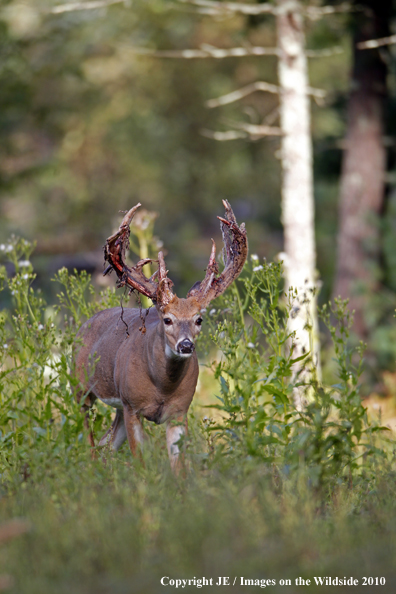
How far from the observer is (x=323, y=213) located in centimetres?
1872

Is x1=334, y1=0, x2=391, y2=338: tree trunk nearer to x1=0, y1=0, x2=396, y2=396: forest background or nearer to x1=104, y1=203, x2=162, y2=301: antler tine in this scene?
x1=0, y1=0, x2=396, y2=396: forest background

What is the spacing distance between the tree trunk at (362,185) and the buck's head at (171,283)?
7794 millimetres

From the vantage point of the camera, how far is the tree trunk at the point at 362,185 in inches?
528

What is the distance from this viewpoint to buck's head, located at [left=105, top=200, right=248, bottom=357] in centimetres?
540

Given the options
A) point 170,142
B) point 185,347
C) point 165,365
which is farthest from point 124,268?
point 170,142

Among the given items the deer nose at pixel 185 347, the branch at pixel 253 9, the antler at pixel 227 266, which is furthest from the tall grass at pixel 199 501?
the branch at pixel 253 9

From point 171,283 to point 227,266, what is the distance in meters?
0.57

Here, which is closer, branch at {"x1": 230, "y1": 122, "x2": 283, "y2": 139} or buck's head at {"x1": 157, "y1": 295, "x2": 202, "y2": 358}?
buck's head at {"x1": 157, "y1": 295, "x2": 202, "y2": 358}

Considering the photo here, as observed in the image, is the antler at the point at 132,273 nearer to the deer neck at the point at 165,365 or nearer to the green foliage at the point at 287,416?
the deer neck at the point at 165,365

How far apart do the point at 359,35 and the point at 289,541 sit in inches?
448

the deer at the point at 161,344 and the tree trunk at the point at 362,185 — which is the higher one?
the tree trunk at the point at 362,185

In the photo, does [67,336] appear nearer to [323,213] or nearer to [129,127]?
[323,213]

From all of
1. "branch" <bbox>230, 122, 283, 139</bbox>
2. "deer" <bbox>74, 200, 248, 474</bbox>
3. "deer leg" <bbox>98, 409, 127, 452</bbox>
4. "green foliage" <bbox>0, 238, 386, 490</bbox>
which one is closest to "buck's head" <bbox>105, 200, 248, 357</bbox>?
"deer" <bbox>74, 200, 248, 474</bbox>

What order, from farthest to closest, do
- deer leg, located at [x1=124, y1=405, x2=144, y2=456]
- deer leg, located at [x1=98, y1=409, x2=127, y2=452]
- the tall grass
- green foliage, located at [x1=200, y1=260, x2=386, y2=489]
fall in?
deer leg, located at [x1=98, y1=409, x2=127, y2=452] < deer leg, located at [x1=124, y1=405, x2=144, y2=456] < green foliage, located at [x1=200, y1=260, x2=386, y2=489] < the tall grass
